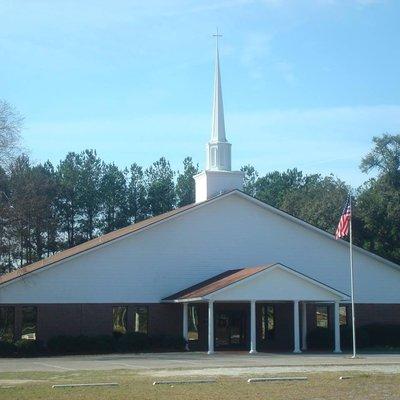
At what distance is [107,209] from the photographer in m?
83.5

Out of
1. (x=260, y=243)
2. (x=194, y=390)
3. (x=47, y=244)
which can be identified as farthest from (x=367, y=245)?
(x=194, y=390)

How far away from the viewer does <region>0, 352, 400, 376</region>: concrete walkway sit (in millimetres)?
26875

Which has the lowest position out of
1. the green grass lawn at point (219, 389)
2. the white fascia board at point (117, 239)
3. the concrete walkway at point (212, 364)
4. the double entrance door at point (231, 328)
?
the concrete walkway at point (212, 364)

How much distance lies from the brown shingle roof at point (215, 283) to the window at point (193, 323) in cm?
194

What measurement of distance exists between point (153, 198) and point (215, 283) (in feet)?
149

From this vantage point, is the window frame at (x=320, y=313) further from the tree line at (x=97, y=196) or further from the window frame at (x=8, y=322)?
the tree line at (x=97, y=196)

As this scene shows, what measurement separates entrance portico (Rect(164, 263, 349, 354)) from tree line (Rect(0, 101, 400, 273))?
33.0 feet

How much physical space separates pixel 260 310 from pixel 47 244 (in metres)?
32.0

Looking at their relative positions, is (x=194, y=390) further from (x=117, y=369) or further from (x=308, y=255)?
(x=308, y=255)

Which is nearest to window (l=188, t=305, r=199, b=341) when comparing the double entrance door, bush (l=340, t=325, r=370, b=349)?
the double entrance door

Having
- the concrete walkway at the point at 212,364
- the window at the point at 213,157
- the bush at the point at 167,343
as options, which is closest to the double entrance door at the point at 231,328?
the bush at the point at 167,343

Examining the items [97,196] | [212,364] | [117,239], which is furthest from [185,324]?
[97,196]

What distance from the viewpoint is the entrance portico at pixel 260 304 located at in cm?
3934

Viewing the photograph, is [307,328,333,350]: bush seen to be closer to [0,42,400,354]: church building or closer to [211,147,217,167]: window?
[0,42,400,354]: church building
